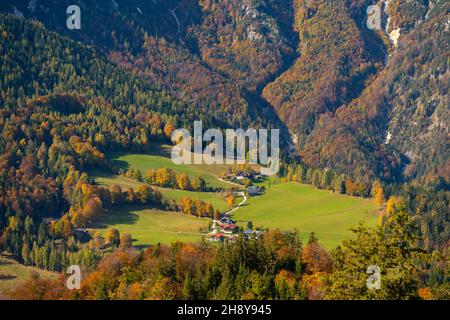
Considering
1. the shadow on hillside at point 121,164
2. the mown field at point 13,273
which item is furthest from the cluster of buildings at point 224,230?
the shadow on hillside at point 121,164

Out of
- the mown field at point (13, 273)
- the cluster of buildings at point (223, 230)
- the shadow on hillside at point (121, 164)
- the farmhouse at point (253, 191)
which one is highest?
the shadow on hillside at point (121, 164)

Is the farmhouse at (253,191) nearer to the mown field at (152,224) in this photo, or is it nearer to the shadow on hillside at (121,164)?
the mown field at (152,224)

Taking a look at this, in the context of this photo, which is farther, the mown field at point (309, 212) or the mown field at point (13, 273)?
the mown field at point (309, 212)

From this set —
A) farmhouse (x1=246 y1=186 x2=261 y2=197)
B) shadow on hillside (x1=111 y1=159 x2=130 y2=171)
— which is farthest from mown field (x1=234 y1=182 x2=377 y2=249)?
shadow on hillside (x1=111 y1=159 x2=130 y2=171)

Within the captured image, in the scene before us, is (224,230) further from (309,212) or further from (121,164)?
(121,164)

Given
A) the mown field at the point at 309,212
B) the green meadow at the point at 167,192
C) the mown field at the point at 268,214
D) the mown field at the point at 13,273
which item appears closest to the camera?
the mown field at the point at 13,273

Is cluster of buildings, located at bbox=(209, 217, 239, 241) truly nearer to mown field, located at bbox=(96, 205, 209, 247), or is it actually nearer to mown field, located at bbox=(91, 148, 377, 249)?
mown field, located at bbox=(96, 205, 209, 247)

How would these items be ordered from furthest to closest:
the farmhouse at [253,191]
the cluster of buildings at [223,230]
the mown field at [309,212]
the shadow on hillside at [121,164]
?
the shadow on hillside at [121,164] < the farmhouse at [253,191] < the mown field at [309,212] < the cluster of buildings at [223,230]
